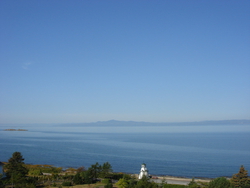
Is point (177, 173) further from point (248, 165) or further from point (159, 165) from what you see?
point (248, 165)

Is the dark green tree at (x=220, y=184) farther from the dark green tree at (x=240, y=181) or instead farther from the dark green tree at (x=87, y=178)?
the dark green tree at (x=87, y=178)

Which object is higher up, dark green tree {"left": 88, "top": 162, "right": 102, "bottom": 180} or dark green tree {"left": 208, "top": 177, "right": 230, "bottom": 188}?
dark green tree {"left": 208, "top": 177, "right": 230, "bottom": 188}

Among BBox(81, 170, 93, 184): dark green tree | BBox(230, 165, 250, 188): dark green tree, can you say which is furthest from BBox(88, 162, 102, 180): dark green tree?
BBox(230, 165, 250, 188): dark green tree

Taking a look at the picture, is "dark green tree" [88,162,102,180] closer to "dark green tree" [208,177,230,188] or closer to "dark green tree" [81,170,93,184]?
"dark green tree" [81,170,93,184]

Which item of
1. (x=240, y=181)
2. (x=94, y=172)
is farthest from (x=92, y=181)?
(x=240, y=181)

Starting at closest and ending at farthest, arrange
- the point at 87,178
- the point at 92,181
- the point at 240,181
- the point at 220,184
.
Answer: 1. the point at 220,184
2. the point at 240,181
3. the point at 87,178
4. the point at 92,181

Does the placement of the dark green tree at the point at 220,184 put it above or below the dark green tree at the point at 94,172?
above

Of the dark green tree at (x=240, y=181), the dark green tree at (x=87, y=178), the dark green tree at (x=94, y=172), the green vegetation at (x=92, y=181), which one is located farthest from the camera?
the dark green tree at (x=94, y=172)

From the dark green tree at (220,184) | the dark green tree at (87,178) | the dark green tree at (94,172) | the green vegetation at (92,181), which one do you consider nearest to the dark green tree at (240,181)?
the green vegetation at (92,181)

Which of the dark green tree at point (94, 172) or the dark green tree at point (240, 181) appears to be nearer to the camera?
the dark green tree at point (240, 181)

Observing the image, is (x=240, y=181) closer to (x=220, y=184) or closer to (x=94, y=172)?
(x=220, y=184)

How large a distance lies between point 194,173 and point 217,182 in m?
22.1

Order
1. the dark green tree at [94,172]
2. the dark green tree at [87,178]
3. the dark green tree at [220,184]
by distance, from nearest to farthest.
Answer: the dark green tree at [220,184] < the dark green tree at [87,178] < the dark green tree at [94,172]

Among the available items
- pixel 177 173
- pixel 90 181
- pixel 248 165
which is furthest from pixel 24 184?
pixel 248 165
